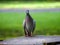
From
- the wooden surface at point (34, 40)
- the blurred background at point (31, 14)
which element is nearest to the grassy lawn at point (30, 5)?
the blurred background at point (31, 14)

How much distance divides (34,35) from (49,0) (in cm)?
42

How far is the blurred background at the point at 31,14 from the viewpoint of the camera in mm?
2668

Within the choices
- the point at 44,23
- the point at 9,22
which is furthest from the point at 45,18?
the point at 9,22

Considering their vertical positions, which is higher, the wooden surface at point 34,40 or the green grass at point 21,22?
the green grass at point 21,22

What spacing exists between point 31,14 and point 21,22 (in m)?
0.14

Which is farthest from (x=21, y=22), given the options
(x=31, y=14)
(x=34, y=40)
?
(x=34, y=40)

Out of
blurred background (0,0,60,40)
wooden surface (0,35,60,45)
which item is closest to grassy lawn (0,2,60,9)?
blurred background (0,0,60,40)

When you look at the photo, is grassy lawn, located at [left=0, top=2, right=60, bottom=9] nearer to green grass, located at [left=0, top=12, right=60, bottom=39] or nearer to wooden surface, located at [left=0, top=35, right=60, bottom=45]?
green grass, located at [left=0, top=12, right=60, bottom=39]

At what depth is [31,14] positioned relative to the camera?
8.80ft

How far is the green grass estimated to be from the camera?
267 cm

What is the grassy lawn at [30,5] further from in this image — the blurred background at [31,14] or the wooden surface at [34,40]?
the wooden surface at [34,40]

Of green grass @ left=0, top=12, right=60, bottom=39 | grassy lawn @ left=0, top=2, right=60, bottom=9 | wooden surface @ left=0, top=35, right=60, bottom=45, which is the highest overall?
grassy lawn @ left=0, top=2, right=60, bottom=9

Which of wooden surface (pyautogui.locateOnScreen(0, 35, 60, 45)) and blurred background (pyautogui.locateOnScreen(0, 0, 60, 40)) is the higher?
blurred background (pyautogui.locateOnScreen(0, 0, 60, 40))

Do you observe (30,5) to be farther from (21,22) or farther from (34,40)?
(34,40)
